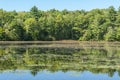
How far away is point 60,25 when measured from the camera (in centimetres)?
9031

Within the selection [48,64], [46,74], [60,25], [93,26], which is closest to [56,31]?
[60,25]

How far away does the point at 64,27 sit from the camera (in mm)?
90750

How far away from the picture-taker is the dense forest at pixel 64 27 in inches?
3303

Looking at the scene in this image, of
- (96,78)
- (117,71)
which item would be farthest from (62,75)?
(117,71)

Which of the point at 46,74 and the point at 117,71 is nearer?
the point at 46,74

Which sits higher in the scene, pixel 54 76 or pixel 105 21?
pixel 105 21

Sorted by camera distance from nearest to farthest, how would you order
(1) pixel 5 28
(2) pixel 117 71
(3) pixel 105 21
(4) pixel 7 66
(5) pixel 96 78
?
(5) pixel 96 78 → (2) pixel 117 71 → (4) pixel 7 66 → (1) pixel 5 28 → (3) pixel 105 21

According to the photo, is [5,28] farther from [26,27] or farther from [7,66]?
[7,66]

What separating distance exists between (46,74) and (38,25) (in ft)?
212

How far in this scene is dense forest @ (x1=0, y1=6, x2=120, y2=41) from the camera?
83.9 meters

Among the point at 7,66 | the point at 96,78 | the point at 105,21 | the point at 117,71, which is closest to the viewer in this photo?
the point at 96,78

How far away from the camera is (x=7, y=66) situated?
1123 inches

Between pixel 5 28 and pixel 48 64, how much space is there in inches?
2163

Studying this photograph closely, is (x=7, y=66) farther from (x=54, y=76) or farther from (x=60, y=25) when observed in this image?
(x=60, y=25)
